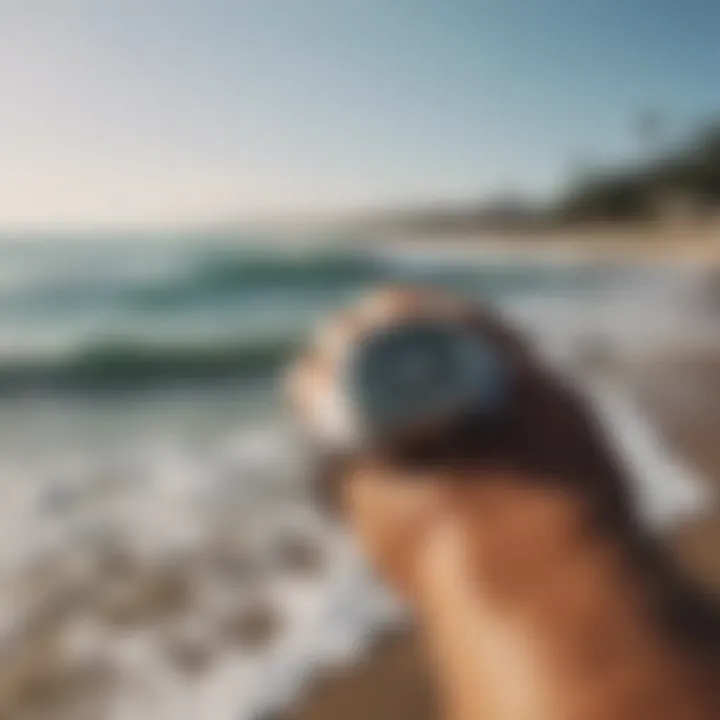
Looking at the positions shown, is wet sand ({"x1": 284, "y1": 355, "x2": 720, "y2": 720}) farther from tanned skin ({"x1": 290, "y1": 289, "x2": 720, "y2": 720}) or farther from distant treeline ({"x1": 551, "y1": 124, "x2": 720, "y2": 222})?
distant treeline ({"x1": 551, "y1": 124, "x2": 720, "y2": 222})

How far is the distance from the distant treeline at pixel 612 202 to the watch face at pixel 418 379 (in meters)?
0.31

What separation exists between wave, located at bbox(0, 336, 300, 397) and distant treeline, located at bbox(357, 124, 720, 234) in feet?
0.50

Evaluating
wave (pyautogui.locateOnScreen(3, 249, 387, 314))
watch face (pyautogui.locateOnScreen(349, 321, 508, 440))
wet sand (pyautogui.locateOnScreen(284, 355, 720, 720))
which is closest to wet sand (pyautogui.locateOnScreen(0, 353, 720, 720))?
wet sand (pyautogui.locateOnScreen(284, 355, 720, 720))

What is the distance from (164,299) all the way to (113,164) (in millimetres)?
211

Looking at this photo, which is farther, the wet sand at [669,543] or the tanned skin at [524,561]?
the wet sand at [669,543]

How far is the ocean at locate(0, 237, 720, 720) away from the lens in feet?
2.16

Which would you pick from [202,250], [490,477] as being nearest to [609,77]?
[202,250]

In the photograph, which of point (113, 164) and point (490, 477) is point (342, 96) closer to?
point (113, 164)

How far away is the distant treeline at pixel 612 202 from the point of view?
2.95 ft

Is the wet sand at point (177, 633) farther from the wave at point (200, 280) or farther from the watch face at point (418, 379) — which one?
the wave at point (200, 280)

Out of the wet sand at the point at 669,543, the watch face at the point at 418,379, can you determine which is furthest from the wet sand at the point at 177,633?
the watch face at the point at 418,379

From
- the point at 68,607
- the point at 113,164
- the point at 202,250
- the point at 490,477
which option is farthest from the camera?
the point at 202,250

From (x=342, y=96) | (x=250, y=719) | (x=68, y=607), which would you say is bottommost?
(x=250, y=719)

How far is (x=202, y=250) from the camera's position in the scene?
0.89 metres
